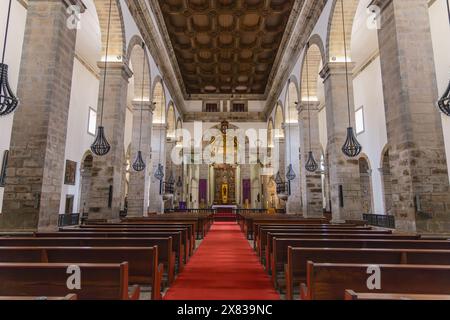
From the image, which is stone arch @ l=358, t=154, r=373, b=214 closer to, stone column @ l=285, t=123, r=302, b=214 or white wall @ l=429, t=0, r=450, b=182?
stone column @ l=285, t=123, r=302, b=214

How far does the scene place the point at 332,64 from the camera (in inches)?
357

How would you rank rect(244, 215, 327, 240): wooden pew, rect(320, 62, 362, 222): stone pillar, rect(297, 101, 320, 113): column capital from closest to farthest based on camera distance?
1. rect(244, 215, 327, 240): wooden pew
2. rect(320, 62, 362, 222): stone pillar
3. rect(297, 101, 320, 113): column capital

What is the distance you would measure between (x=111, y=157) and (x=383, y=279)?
8.04 m

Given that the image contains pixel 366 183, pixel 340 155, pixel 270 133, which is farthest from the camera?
pixel 270 133

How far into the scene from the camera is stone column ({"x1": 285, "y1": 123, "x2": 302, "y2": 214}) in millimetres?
14398

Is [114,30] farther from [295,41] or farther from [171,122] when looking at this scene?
[171,122]

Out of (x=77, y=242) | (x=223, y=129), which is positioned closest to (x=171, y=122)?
(x=223, y=129)

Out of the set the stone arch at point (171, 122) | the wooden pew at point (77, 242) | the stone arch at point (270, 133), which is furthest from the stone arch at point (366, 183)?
the wooden pew at point (77, 242)

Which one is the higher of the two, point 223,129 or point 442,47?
point 442,47

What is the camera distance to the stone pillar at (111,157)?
8.49 metres

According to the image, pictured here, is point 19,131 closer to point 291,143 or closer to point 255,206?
point 291,143

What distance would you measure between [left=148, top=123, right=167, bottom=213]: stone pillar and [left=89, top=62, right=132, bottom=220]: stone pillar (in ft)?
18.1

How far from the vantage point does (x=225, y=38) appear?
49.2ft

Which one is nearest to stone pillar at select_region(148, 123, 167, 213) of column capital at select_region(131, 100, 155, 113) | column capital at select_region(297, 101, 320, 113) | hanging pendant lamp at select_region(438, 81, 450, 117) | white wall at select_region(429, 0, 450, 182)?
column capital at select_region(131, 100, 155, 113)
